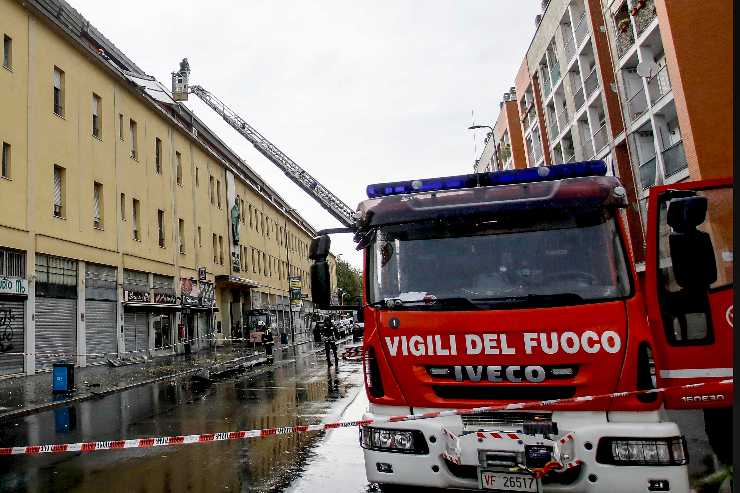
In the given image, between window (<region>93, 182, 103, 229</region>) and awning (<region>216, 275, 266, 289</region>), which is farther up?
window (<region>93, 182, 103, 229</region>)

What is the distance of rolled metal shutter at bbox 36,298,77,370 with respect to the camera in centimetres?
1873

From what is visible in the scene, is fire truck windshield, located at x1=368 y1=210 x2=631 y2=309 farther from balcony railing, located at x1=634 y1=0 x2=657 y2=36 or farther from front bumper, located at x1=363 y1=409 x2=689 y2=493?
balcony railing, located at x1=634 y1=0 x2=657 y2=36

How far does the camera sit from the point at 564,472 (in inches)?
153

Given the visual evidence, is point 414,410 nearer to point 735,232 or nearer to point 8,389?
point 735,232

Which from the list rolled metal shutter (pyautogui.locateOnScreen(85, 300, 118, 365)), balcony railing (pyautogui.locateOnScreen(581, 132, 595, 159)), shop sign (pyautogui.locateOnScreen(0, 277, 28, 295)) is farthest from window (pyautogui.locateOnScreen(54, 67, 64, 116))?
balcony railing (pyautogui.locateOnScreen(581, 132, 595, 159))

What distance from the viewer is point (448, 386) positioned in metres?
4.34

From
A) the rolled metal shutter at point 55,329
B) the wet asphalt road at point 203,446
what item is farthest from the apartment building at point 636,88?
the rolled metal shutter at point 55,329

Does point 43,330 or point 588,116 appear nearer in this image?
point 43,330

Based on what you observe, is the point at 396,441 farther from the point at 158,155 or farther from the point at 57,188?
the point at 158,155

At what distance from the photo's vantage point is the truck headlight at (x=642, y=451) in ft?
12.3

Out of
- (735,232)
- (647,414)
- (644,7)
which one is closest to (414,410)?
(647,414)

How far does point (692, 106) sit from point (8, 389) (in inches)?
939

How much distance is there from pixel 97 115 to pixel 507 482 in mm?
24926

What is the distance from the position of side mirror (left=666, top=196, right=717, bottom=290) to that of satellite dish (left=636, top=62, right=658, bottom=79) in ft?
72.3
